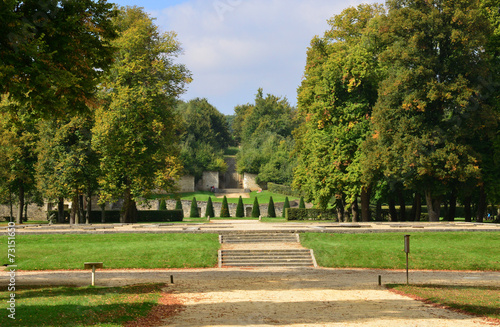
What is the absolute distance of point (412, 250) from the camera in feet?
82.6

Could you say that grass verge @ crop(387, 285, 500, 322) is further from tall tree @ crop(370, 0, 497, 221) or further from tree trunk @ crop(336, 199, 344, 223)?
tree trunk @ crop(336, 199, 344, 223)

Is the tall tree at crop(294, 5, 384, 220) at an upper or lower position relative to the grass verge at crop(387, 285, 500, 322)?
upper

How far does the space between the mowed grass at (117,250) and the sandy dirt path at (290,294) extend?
4.72ft

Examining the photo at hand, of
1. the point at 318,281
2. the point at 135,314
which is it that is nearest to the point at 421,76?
the point at 318,281

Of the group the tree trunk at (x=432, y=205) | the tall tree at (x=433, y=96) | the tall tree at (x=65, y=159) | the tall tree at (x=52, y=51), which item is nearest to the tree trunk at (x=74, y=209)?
the tall tree at (x=65, y=159)

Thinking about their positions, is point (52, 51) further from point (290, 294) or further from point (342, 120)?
point (342, 120)

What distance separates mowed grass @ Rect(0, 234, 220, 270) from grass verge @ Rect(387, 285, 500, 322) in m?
10.1

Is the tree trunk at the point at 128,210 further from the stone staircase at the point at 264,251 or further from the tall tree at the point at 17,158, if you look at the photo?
the stone staircase at the point at 264,251

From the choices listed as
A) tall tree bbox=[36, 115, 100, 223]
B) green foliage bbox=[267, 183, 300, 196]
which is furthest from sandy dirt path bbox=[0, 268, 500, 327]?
green foliage bbox=[267, 183, 300, 196]

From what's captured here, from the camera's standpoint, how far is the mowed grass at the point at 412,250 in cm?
2345

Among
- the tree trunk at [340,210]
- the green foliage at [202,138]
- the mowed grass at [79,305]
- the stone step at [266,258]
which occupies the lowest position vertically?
the stone step at [266,258]

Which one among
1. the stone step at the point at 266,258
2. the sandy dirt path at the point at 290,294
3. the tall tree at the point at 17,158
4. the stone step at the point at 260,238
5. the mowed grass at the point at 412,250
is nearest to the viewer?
the sandy dirt path at the point at 290,294

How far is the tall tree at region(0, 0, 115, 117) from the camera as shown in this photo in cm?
1355

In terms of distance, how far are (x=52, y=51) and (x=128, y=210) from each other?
30.2 metres
